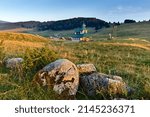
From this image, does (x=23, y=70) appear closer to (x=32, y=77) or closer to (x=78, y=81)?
(x=32, y=77)

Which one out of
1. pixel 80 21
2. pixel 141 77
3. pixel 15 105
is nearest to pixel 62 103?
pixel 15 105

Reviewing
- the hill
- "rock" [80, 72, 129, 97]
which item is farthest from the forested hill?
"rock" [80, 72, 129, 97]

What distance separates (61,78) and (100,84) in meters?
0.88

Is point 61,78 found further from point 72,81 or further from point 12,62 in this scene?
point 12,62

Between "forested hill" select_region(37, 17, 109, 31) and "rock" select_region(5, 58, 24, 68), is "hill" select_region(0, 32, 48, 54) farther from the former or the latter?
"forested hill" select_region(37, 17, 109, 31)

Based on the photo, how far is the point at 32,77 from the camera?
9.92 m

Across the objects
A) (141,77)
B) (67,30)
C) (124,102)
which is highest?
(124,102)

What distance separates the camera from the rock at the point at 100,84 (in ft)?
28.6

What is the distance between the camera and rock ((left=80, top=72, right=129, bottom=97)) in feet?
28.6

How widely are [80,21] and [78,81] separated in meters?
157

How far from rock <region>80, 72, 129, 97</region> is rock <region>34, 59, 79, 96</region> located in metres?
0.27

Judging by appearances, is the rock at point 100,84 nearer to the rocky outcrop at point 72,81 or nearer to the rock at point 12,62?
the rocky outcrop at point 72,81

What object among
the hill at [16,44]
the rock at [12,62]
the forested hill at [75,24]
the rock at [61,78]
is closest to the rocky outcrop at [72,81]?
the rock at [61,78]

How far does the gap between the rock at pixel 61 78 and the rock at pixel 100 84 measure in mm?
274
